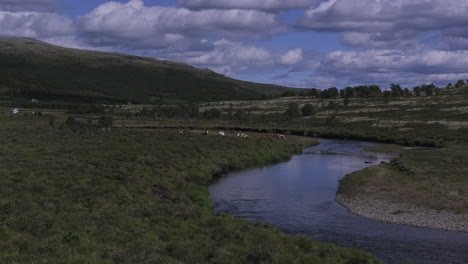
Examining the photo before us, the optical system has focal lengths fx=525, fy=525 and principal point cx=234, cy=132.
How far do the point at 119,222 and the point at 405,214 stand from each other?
2117 cm

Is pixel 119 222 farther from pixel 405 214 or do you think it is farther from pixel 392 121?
pixel 392 121

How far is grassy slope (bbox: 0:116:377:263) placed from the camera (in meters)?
21.0

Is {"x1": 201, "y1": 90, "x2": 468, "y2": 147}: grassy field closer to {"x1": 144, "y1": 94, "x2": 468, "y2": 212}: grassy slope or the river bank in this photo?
{"x1": 144, "y1": 94, "x2": 468, "y2": 212}: grassy slope

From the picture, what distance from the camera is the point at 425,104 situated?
17525 cm

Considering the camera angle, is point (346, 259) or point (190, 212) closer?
point (346, 259)

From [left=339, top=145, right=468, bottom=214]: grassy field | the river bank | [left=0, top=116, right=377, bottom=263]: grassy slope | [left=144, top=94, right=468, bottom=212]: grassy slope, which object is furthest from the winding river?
[left=144, top=94, right=468, bottom=212]: grassy slope

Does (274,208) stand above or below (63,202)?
below

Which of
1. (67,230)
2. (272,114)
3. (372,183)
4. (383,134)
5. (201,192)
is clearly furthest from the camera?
(272,114)

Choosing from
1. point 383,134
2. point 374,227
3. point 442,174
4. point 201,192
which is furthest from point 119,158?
point 383,134

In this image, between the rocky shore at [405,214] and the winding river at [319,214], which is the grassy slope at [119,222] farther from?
the rocky shore at [405,214]

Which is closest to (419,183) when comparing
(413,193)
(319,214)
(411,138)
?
(413,193)

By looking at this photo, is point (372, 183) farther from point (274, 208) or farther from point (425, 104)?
point (425, 104)

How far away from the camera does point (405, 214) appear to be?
37438 millimetres

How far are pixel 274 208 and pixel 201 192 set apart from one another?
6.78 meters
